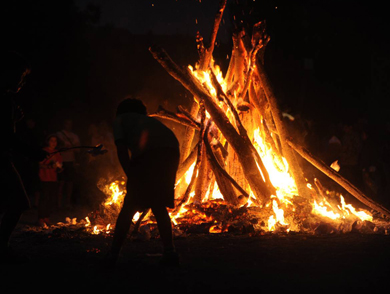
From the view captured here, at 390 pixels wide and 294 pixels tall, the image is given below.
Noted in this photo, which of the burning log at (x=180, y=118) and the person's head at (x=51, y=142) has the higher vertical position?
the burning log at (x=180, y=118)

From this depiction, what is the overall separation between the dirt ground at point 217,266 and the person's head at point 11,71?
188 centimetres

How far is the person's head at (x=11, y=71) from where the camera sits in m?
4.39

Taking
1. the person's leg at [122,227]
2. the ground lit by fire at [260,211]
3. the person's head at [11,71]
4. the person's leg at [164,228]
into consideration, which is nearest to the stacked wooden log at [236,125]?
the ground lit by fire at [260,211]

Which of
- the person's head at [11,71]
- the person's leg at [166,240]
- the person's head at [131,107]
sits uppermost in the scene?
the person's head at [11,71]

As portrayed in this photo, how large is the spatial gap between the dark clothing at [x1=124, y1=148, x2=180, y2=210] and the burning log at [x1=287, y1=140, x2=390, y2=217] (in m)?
3.73

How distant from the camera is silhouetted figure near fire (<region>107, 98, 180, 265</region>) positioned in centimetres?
409

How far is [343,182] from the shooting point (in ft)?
22.9

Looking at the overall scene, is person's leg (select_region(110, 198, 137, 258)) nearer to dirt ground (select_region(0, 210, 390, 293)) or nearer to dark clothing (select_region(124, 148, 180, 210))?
dark clothing (select_region(124, 148, 180, 210))

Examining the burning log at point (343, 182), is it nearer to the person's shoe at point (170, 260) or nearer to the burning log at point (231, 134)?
the burning log at point (231, 134)

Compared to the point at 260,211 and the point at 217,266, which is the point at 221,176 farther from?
the point at 217,266

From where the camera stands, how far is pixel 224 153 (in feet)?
23.3

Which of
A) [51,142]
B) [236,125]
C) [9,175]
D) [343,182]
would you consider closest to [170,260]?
[9,175]

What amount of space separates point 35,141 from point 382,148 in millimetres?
8960

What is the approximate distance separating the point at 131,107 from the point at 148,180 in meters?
0.92
